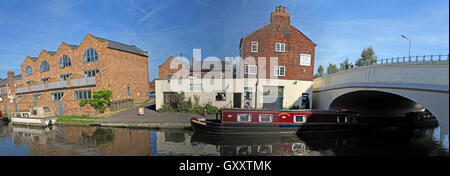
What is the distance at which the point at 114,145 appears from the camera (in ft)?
36.3

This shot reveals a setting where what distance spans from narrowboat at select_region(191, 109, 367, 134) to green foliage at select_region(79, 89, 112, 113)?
41.7ft

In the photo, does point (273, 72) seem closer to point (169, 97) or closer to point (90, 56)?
point (169, 97)

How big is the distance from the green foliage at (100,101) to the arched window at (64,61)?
8005mm

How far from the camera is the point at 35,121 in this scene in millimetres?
17969

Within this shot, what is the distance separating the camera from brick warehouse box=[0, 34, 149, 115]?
20922 mm

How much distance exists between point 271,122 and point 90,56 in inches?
925

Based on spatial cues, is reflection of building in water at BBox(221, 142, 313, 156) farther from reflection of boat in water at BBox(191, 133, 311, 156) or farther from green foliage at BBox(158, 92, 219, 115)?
green foliage at BBox(158, 92, 219, 115)

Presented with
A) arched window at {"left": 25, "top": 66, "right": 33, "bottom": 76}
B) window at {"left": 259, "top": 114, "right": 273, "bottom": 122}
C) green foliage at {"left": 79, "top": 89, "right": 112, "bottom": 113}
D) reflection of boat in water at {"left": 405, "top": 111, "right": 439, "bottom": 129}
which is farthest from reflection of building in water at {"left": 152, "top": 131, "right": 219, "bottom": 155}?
arched window at {"left": 25, "top": 66, "right": 33, "bottom": 76}

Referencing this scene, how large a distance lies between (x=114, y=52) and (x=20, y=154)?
1475cm

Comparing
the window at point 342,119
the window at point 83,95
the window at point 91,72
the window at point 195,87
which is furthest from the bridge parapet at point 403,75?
the window at point 91,72

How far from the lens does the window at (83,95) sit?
68.2 feet

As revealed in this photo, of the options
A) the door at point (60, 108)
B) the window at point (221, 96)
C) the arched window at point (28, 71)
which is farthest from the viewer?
the arched window at point (28, 71)

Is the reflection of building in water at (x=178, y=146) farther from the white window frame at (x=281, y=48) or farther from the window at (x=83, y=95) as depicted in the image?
the window at (x=83, y=95)
